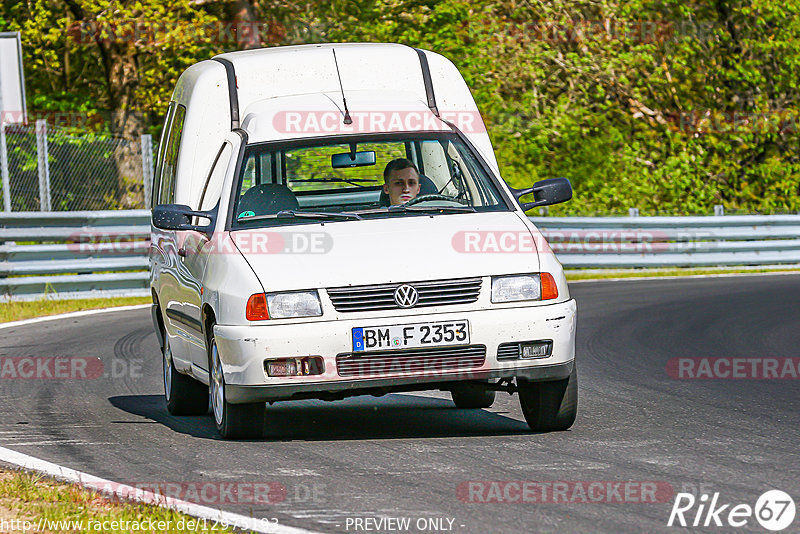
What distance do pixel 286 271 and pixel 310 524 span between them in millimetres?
2166

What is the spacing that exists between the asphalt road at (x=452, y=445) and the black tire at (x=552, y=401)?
0.10 metres

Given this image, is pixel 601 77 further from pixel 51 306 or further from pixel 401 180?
pixel 401 180

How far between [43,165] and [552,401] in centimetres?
1418

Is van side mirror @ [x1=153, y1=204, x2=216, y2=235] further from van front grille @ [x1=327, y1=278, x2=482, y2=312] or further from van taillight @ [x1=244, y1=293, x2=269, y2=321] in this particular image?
van front grille @ [x1=327, y1=278, x2=482, y2=312]

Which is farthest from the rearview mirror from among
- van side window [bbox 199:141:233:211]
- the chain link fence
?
the chain link fence

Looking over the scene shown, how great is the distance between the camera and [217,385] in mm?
8016

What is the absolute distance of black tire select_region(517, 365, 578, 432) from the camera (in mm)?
7871

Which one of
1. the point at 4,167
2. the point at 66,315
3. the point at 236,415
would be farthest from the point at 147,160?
the point at 236,415

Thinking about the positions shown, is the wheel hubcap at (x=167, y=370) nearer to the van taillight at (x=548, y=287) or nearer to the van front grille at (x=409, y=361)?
the van front grille at (x=409, y=361)

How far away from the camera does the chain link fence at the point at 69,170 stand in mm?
20766

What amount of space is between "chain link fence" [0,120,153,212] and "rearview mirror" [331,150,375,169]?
39.3ft

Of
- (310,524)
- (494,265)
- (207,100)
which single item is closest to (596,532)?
(310,524)

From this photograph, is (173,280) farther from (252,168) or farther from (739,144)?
(739,144)

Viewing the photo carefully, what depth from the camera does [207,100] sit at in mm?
9562
